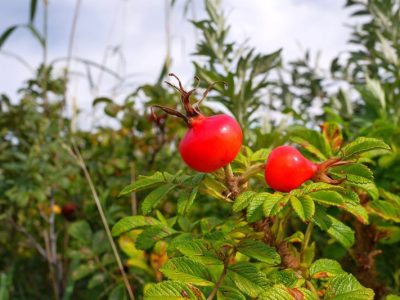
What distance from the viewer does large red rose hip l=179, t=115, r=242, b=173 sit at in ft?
2.62

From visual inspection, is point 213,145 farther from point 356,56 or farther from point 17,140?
point 17,140

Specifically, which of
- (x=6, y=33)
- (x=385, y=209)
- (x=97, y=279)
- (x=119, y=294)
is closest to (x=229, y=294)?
(x=385, y=209)

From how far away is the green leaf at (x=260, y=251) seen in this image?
0.84 m

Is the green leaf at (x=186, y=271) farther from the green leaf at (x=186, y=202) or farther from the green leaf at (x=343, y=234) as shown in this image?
the green leaf at (x=343, y=234)

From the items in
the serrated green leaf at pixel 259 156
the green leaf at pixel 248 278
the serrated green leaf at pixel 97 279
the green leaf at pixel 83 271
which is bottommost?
the serrated green leaf at pixel 97 279

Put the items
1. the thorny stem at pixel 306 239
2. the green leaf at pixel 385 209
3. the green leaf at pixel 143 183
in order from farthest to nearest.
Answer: the green leaf at pixel 385 209, the thorny stem at pixel 306 239, the green leaf at pixel 143 183

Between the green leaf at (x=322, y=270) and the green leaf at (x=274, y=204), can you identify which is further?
the green leaf at (x=322, y=270)

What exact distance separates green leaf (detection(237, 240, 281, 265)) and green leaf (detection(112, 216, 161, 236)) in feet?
0.94

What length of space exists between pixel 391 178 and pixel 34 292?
2.36 meters

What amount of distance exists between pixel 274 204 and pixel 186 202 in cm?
19

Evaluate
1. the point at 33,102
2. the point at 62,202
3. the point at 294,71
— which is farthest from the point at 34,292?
the point at 294,71

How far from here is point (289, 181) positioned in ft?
2.78

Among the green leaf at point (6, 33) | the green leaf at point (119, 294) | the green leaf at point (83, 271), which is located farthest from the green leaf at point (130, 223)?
the green leaf at point (6, 33)

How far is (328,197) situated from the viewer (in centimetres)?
79
